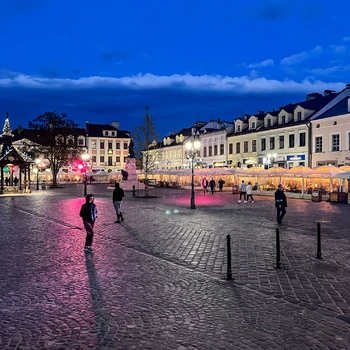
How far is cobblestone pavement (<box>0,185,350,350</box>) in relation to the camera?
5121mm

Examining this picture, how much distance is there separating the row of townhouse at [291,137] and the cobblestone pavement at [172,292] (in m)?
31.4

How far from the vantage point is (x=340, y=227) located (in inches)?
602

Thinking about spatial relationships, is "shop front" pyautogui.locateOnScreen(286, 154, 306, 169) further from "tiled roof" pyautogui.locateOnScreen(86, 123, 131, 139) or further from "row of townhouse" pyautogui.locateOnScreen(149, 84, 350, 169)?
"tiled roof" pyautogui.locateOnScreen(86, 123, 131, 139)

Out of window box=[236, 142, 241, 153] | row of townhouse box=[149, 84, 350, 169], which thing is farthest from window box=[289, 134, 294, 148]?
window box=[236, 142, 241, 153]

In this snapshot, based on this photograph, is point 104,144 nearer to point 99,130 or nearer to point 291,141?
point 99,130

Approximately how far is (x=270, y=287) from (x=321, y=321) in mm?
1764

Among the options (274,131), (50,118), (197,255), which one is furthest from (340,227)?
(50,118)

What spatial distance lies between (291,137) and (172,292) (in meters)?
44.4

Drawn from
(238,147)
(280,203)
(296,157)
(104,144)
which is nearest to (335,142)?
(296,157)

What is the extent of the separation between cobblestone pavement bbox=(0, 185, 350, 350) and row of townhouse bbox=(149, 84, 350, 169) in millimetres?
31404

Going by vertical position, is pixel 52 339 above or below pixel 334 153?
below

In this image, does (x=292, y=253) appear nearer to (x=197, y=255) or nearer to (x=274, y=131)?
(x=197, y=255)

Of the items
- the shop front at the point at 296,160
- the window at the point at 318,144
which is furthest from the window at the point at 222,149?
the window at the point at 318,144

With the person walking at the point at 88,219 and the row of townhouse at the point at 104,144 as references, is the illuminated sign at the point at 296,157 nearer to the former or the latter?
the person walking at the point at 88,219
